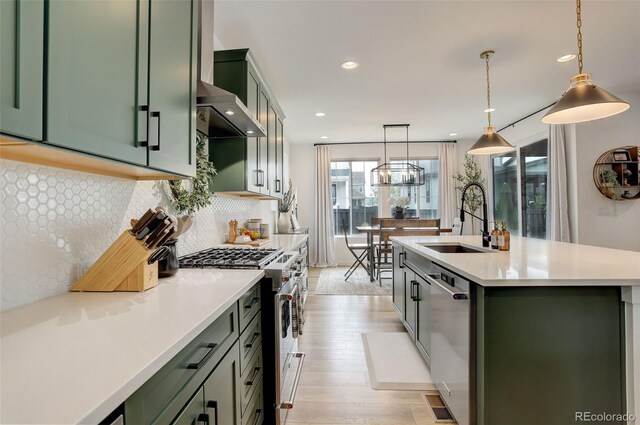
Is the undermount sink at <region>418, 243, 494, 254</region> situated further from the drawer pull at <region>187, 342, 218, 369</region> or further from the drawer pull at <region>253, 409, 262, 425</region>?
the drawer pull at <region>187, 342, 218, 369</region>

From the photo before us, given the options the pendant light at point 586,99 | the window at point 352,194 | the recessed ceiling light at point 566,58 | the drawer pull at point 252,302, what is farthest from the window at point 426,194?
the drawer pull at point 252,302

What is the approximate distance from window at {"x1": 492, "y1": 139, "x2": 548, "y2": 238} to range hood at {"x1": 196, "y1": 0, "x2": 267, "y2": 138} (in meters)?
4.62

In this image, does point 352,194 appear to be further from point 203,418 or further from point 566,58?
point 203,418

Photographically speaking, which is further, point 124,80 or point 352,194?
point 352,194

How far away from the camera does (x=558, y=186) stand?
4.24 metres

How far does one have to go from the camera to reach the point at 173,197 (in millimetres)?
1896

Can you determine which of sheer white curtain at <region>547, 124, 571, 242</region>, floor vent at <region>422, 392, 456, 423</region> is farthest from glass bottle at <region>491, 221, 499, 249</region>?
sheer white curtain at <region>547, 124, 571, 242</region>

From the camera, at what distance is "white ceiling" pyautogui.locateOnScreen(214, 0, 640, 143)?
7.47 ft

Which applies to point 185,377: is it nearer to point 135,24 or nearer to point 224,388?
point 224,388

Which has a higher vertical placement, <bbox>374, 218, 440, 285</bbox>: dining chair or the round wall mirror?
the round wall mirror

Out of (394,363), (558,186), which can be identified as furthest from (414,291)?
(558,186)

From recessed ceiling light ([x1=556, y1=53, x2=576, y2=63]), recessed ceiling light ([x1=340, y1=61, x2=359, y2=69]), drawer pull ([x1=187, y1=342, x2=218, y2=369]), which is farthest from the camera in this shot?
recessed ceiling light ([x1=340, y1=61, x2=359, y2=69])

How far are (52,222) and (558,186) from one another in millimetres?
5284

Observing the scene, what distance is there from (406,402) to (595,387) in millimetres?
993
